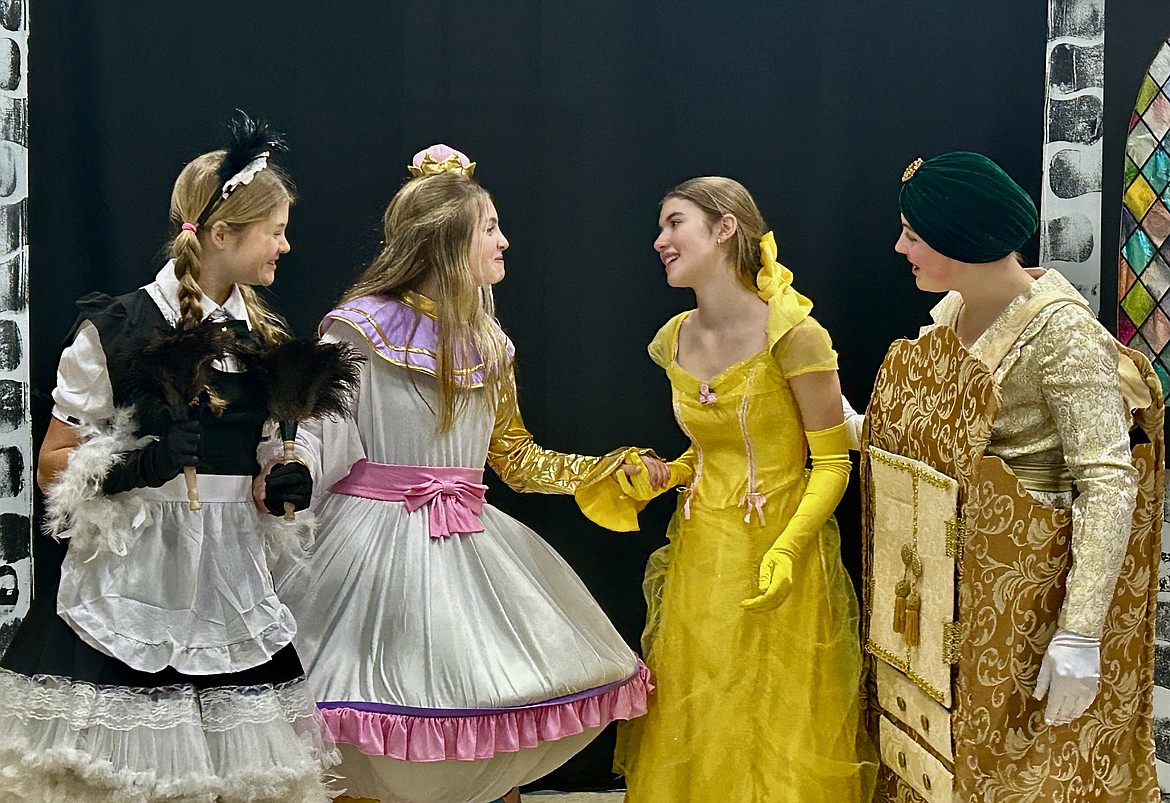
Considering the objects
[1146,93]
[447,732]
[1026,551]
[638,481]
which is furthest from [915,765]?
[1146,93]

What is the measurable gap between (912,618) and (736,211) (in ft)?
3.49

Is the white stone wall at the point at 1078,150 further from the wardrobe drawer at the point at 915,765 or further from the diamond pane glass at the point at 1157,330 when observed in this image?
the wardrobe drawer at the point at 915,765

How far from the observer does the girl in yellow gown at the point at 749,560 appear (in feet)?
9.01

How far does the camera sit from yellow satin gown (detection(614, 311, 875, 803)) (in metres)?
2.75

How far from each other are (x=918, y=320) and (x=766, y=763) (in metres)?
1.44

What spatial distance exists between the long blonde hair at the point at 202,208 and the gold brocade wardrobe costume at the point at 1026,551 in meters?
1.41

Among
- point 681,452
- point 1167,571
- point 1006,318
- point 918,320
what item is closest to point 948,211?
point 1006,318

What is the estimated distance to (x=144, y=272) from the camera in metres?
3.19

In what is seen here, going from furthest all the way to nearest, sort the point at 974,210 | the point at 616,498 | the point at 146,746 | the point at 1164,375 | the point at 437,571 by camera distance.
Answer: the point at 1164,375, the point at 616,498, the point at 437,571, the point at 974,210, the point at 146,746

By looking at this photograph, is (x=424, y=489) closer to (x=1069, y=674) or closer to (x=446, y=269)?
(x=446, y=269)

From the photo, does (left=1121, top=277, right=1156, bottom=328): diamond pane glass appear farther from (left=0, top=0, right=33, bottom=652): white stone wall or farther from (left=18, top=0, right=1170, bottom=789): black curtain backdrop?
(left=0, top=0, right=33, bottom=652): white stone wall

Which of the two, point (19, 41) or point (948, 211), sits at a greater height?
point (19, 41)

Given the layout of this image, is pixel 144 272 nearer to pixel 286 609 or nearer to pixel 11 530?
pixel 11 530

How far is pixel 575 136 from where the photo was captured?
3.35 meters
